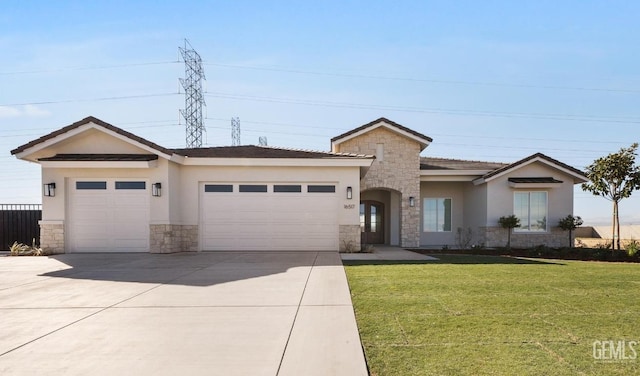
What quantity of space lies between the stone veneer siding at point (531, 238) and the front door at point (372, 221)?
16.3 feet

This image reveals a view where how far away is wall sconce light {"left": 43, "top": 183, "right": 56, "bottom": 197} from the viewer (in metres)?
13.9

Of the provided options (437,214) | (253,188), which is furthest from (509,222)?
(253,188)

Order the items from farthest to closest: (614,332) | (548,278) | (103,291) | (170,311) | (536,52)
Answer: (536,52), (548,278), (103,291), (170,311), (614,332)

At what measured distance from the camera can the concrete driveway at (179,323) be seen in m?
3.82

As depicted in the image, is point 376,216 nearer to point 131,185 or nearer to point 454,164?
point 454,164

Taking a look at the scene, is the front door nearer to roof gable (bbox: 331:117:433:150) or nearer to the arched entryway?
the arched entryway

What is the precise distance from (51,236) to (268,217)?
738 centimetres

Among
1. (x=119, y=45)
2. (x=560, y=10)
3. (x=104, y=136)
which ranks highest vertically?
(x=560, y=10)

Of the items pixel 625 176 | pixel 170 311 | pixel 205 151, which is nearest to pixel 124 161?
pixel 205 151

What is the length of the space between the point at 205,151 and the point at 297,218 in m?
4.83

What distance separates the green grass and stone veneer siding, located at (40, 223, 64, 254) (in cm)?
1080

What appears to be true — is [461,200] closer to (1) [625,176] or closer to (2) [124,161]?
(1) [625,176]

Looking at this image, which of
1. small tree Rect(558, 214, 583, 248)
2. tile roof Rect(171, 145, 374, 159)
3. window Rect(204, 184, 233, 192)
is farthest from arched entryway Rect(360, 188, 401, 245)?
window Rect(204, 184, 233, 192)

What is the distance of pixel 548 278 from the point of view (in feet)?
27.1
